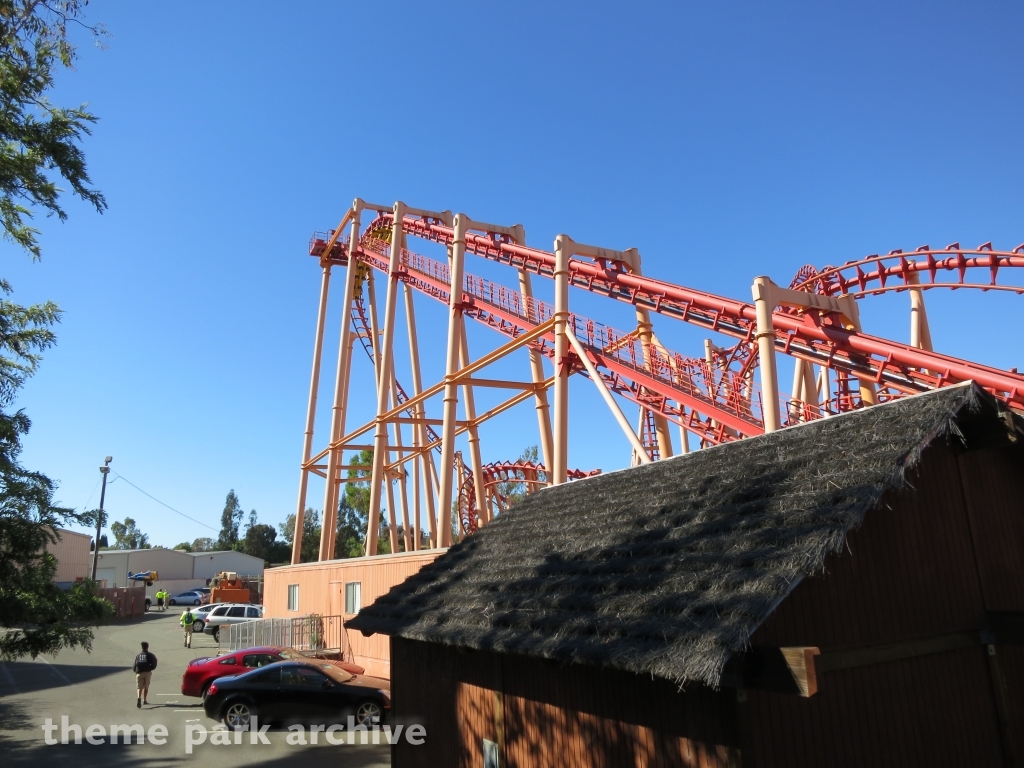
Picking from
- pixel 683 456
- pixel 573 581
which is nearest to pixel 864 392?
pixel 683 456

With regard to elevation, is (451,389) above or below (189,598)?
above

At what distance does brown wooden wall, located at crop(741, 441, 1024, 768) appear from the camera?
4.98 m

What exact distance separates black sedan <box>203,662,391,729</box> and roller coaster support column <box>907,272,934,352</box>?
15.2 meters

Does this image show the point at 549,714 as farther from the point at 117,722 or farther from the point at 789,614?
the point at 117,722

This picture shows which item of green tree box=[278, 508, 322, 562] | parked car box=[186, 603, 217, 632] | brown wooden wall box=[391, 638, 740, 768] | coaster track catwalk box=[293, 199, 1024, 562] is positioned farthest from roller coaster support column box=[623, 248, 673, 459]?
green tree box=[278, 508, 322, 562]

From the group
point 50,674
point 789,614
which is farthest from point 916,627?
point 50,674

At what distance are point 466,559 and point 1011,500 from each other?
5794 mm

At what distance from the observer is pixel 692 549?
566cm

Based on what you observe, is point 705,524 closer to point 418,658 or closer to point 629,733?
point 629,733

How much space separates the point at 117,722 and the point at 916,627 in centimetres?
1367

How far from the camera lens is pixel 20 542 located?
278 inches

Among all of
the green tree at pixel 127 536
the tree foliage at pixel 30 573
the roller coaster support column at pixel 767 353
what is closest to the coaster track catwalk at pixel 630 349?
the roller coaster support column at pixel 767 353

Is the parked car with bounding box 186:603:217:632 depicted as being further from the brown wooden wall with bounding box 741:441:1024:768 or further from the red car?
the brown wooden wall with bounding box 741:441:1024:768

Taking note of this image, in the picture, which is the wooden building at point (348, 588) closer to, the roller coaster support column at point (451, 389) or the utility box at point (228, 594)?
the roller coaster support column at point (451, 389)
